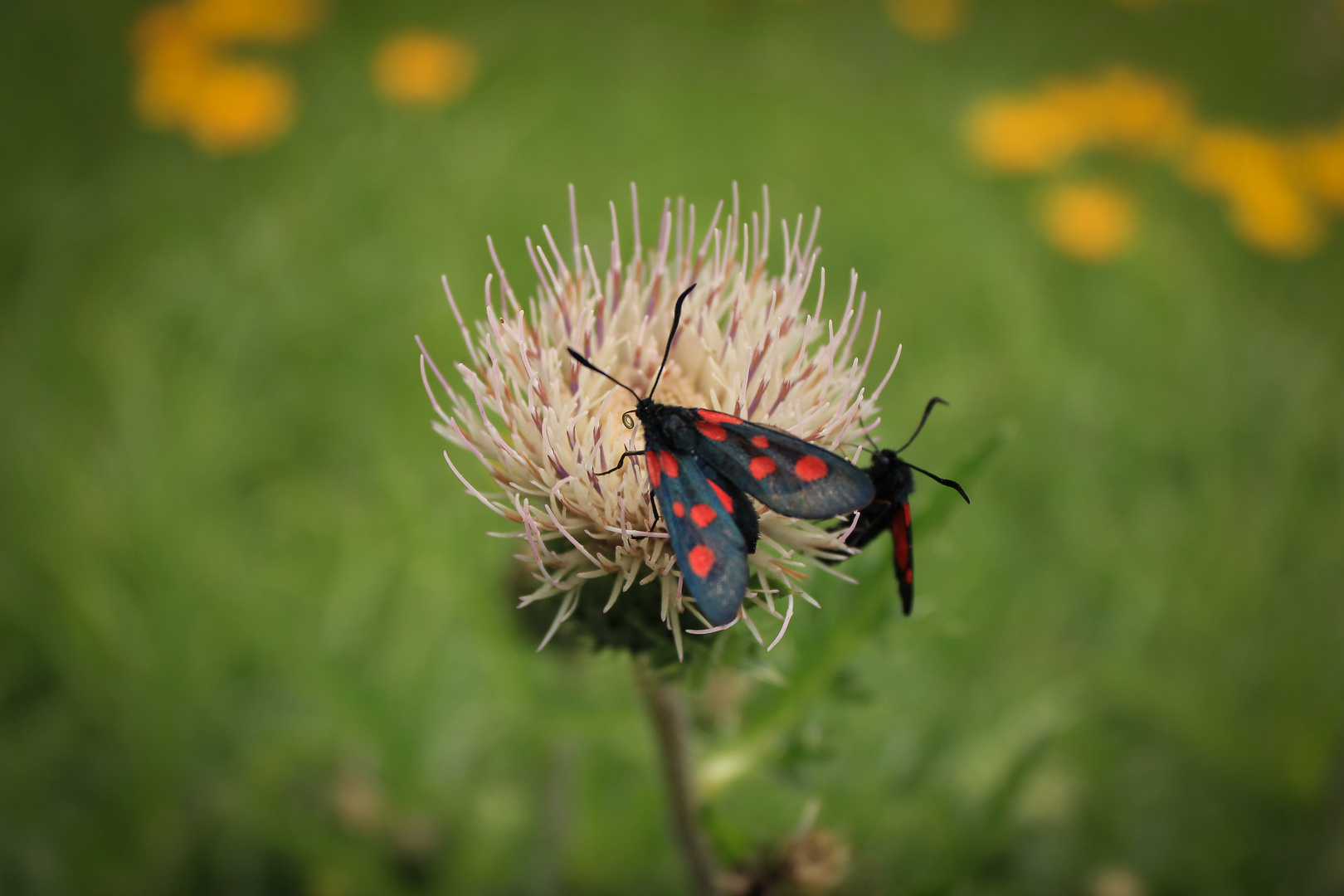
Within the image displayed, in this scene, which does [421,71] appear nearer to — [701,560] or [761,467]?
[761,467]

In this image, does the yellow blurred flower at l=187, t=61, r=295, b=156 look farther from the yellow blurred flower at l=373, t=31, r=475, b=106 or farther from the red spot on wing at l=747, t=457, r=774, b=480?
the red spot on wing at l=747, t=457, r=774, b=480

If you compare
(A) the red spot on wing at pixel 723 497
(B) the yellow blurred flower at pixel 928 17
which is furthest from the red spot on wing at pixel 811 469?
(B) the yellow blurred flower at pixel 928 17

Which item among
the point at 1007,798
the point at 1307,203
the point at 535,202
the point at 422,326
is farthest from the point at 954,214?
the point at 1007,798

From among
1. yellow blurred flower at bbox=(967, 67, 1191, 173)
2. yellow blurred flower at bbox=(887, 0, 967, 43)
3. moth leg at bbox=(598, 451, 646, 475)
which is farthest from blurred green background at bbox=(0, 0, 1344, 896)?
yellow blurred flower at bbox=(887, 0, 967, 43)

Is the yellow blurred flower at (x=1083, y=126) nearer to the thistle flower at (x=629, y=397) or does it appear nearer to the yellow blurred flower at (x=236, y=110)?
the thistle flower at (x=629, y=397)

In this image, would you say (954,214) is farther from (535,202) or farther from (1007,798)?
(1007,798)

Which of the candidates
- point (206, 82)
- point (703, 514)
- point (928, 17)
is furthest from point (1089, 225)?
point (206, 82)
